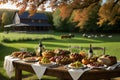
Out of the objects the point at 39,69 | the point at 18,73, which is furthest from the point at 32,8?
the point at 39,69

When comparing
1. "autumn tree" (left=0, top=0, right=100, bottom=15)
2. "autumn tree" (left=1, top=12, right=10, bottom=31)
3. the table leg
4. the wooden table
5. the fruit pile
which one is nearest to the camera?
the wooden table

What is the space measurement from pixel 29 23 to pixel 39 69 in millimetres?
88008

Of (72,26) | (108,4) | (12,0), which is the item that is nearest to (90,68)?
(12,0)

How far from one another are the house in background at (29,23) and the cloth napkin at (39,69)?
83.2 meters

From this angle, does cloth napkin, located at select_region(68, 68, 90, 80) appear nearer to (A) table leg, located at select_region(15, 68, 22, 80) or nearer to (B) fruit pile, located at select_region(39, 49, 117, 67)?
(B) fruit pile, located at select_region(39, 49, 117, 67)

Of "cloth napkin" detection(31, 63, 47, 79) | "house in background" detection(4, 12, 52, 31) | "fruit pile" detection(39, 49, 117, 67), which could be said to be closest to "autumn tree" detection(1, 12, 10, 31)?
"house in background" detection(4, 12, 52, 31)

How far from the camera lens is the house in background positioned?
299 ft

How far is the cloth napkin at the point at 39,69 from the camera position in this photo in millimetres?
6121

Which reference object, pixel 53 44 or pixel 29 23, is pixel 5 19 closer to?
pixel 29 23

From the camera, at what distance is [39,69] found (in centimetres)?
623

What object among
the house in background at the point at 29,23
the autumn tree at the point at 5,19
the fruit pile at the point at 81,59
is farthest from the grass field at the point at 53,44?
the autumn tree at the point at 5,19

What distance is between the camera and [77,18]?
63.0ft

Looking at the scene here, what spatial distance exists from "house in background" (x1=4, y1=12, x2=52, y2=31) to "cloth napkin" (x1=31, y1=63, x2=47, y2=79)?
83183 mm

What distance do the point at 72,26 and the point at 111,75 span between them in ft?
241
